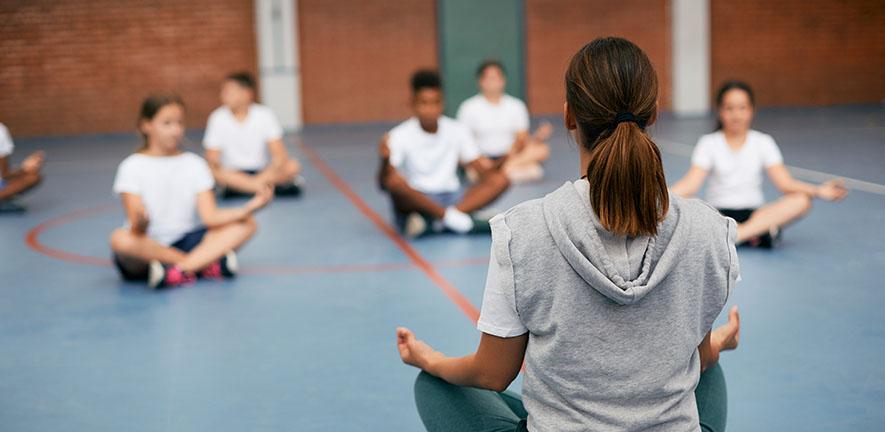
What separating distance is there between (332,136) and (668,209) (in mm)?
11073

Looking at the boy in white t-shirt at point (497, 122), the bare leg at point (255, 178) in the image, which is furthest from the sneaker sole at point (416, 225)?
the boy in white t-shirt at point (497, 122)

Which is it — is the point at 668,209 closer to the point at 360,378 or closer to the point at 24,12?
the point at 360,378

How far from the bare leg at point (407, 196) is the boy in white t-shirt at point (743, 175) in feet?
4.38

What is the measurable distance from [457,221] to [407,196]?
0.32 metres

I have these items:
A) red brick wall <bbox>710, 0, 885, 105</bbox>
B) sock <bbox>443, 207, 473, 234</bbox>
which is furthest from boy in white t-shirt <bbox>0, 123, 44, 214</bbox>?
red brick wall <bbox>710, 0, 885, 105</bbox>

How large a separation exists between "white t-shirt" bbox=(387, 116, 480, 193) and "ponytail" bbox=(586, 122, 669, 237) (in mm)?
4396

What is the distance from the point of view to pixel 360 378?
3270 millimetres

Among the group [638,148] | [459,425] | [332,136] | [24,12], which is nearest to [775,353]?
[459,425]

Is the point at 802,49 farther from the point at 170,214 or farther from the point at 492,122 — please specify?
the point at 170,214

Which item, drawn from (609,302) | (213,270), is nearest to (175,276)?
(213,270)

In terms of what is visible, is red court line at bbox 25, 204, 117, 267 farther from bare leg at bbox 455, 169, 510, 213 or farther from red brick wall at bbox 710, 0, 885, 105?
red brick wall at bbox 710, 0, 885, 105

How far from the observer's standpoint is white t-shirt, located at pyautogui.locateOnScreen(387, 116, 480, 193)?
6039 mm

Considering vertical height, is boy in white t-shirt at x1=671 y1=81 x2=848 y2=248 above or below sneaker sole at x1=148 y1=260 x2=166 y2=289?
above

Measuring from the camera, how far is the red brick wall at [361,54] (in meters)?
13.5
